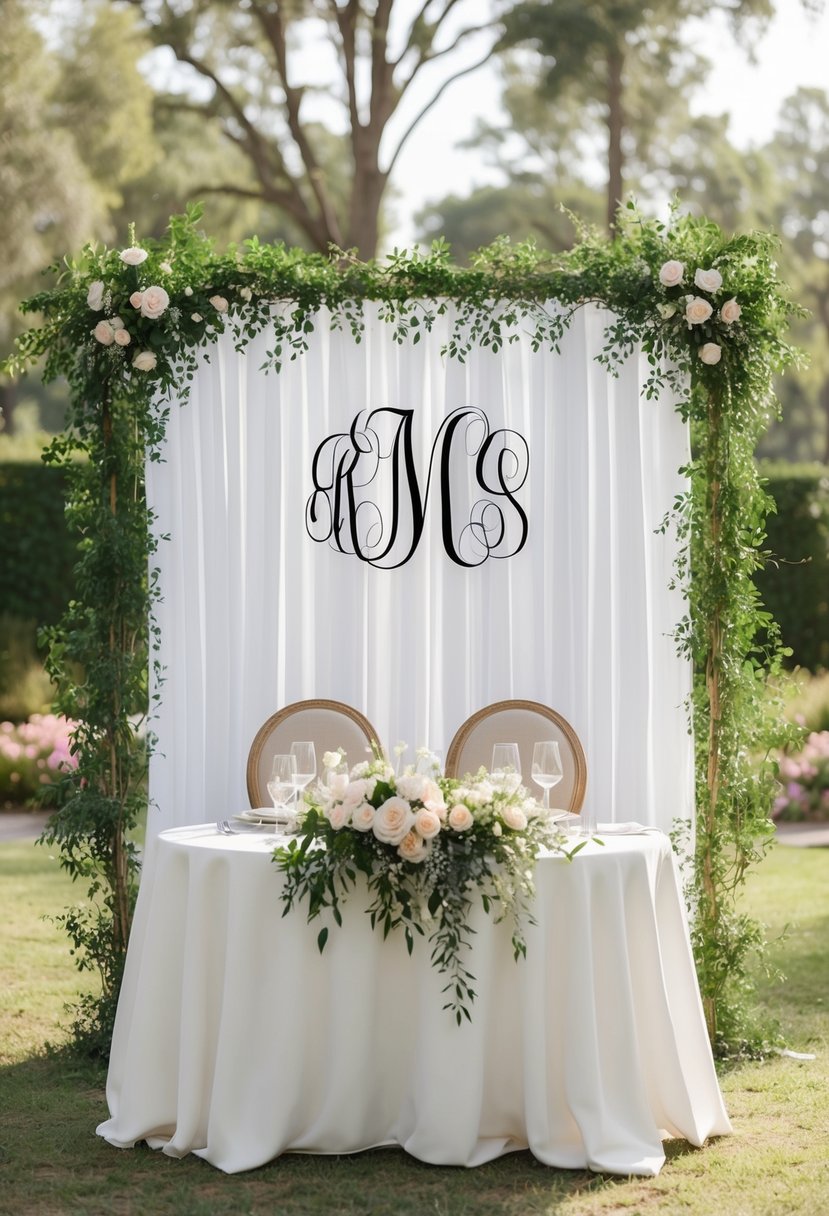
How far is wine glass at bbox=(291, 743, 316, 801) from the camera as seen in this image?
3.92m

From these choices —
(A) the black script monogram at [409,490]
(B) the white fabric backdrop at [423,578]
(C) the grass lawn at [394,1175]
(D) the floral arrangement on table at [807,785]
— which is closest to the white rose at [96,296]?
(B) the white fabric backdrop at [423,578]

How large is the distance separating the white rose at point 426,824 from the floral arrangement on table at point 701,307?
2042 mm

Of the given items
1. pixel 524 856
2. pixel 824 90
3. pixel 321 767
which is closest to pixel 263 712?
pixel 321 767

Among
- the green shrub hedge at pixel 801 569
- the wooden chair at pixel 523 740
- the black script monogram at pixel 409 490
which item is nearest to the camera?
the wooden chair at pixel 523 740

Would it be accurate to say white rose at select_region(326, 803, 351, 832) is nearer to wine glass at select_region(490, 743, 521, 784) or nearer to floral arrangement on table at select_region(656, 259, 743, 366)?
wine glass at select_region(490, 743, 521, 784)

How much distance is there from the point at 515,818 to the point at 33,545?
9232mm

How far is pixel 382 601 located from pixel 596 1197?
7.55ft

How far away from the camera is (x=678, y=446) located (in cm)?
505

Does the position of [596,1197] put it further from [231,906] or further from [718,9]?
[718,9]

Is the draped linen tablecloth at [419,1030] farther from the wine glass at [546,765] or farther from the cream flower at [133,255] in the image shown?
the cream flower at [133,255]

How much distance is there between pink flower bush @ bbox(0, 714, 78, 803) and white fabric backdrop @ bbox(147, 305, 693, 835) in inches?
195

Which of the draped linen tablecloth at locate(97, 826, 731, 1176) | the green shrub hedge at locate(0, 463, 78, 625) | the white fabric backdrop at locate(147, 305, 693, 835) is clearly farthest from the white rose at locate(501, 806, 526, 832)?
the green shrub hedge at locate(0, 463, 78, 625)

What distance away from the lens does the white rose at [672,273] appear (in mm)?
4719

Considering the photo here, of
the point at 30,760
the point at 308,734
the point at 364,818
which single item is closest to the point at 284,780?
the point at 364,818
